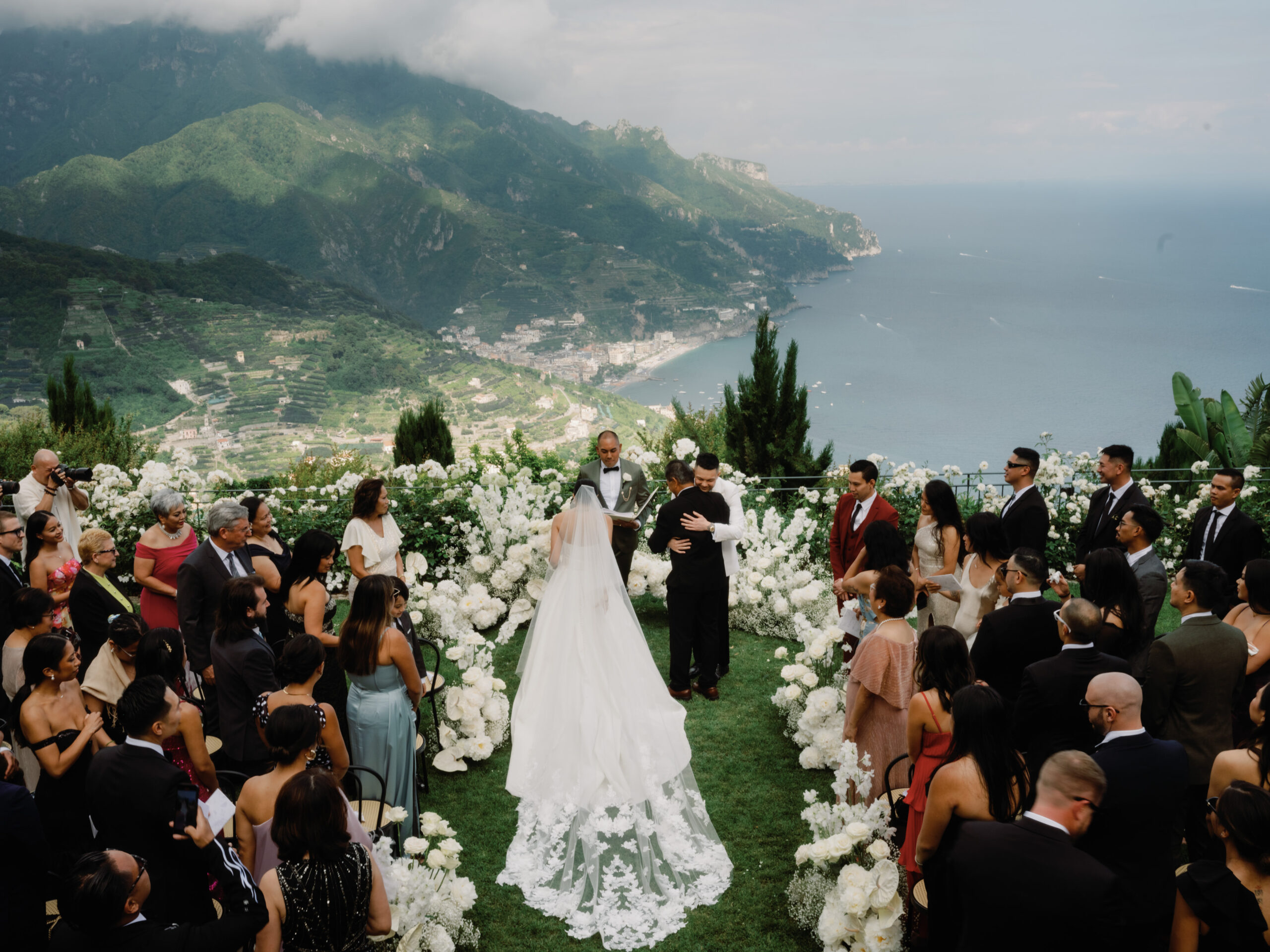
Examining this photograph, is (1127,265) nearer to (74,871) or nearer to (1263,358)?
(1263,358)

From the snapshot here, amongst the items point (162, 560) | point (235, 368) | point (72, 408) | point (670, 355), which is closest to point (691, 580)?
point (162, 560)

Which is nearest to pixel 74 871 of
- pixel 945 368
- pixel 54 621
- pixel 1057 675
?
pixel 54 621

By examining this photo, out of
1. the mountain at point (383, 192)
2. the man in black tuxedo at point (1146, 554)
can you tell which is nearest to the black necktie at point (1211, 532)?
the man in black tuxedo at point (1146, 554)

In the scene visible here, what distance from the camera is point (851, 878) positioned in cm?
352

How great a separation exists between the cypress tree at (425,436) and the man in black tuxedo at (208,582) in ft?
34.3

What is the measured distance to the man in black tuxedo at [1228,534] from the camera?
5820 millimetres

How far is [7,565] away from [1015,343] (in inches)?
4565

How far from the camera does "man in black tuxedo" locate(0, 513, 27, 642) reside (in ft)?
16.4

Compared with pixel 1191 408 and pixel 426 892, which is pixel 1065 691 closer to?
pixel 426 892

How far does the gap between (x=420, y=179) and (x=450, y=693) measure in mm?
162617

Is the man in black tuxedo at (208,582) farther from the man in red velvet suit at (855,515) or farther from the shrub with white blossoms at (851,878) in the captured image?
the man in red velvet suit at (855,515)

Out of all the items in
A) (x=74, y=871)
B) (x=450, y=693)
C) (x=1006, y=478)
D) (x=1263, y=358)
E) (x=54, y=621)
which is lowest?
(x=450, y=693)

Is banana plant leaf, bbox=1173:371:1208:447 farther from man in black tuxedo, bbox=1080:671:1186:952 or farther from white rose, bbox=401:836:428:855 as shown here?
white rose, bbox=401:836:428:855

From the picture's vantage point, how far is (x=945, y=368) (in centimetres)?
9225
